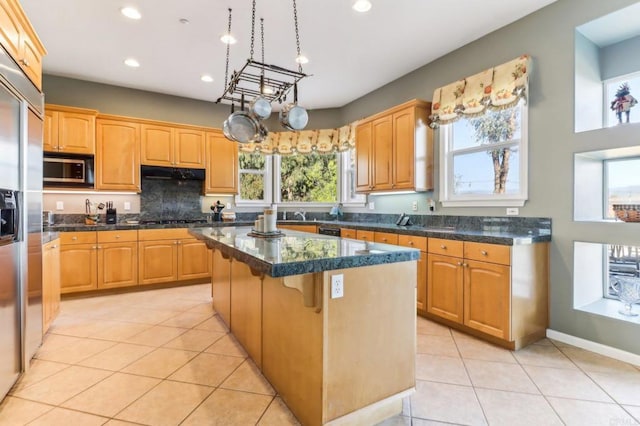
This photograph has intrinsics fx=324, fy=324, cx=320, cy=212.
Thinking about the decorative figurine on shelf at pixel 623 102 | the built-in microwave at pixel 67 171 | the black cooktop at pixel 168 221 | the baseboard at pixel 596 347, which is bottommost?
the baseboard at pixel 596 347

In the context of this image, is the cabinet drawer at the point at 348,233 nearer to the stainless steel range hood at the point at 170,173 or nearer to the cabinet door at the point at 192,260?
the cabinet door at the point at 192,260

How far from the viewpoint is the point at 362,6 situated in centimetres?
283

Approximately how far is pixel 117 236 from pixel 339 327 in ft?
12.3

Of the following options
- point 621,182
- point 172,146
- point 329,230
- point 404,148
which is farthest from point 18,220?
point 621,182

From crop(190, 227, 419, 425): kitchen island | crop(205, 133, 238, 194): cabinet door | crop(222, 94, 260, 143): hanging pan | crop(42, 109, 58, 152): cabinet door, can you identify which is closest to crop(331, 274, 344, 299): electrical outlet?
crop(190, 227, 419, 425): kitchen island

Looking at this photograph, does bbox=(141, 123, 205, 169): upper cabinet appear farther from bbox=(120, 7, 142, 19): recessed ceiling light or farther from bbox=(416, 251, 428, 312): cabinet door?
bbox=(416, 251, 428, 312): cabinet door

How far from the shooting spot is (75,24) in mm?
3129

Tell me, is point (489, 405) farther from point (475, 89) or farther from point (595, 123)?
point (475, 89)

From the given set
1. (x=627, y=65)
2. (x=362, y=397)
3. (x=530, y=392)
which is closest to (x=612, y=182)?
(x=627, y=65)

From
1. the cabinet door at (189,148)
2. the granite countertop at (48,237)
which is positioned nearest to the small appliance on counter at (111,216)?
the cabinet door at (189,148)

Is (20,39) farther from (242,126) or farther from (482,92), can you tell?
(482,92)

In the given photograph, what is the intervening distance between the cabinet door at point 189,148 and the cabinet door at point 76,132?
104cm

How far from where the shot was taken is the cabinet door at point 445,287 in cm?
296

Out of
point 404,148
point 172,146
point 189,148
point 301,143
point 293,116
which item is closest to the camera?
point 293,116
